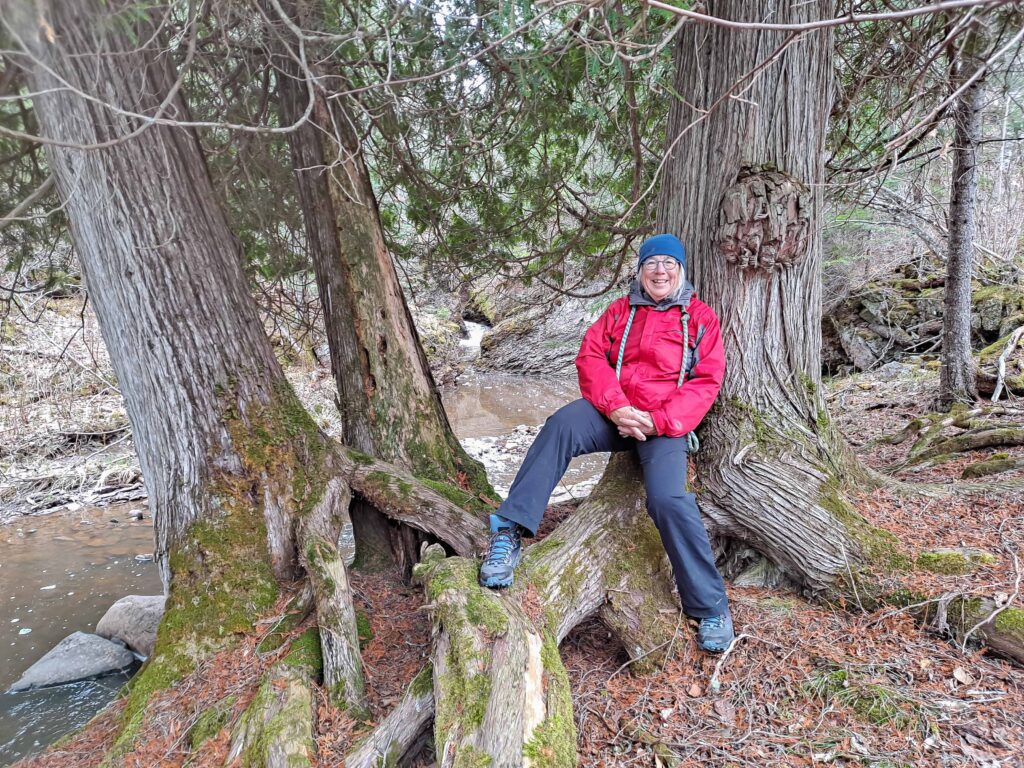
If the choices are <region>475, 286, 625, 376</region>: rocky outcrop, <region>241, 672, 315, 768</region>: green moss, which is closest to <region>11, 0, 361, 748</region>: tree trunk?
<region>241, 672, 315, 768</region>: green moss

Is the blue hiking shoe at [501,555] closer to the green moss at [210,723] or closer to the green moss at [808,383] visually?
the green moss at [210,723]

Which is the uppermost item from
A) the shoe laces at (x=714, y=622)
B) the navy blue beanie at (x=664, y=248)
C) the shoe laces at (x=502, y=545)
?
the navy blue beanie at (x=664, y=248)

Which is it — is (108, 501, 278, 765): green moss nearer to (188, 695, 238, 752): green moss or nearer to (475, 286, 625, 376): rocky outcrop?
(188, 695, 238, 752): green moss

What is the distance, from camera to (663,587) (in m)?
2.97

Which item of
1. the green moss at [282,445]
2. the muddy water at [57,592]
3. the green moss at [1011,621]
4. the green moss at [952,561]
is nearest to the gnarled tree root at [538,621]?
the green moss at [282,445]

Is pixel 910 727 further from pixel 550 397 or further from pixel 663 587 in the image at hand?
pixel 550 397

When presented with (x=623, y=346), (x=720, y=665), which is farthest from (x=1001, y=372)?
(x=720, y=665)

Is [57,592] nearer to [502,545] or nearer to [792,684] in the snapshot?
[502,545]

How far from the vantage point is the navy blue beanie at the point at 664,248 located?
10.0 ft

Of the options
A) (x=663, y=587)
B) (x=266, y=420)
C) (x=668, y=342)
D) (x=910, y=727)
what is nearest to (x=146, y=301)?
(x=266, y=420)

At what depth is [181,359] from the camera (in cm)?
311

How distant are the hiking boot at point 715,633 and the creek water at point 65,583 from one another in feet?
7.50

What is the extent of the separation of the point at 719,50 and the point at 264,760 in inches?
160

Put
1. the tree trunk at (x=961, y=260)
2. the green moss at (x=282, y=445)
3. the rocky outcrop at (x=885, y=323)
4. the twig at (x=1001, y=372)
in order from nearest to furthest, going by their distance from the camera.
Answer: the green moss at (x=282, y=445), the tree trunk at (x=961, y=260), the twig at (x=1001, y=372), the rocky outcrop at (x=885, y=323)
